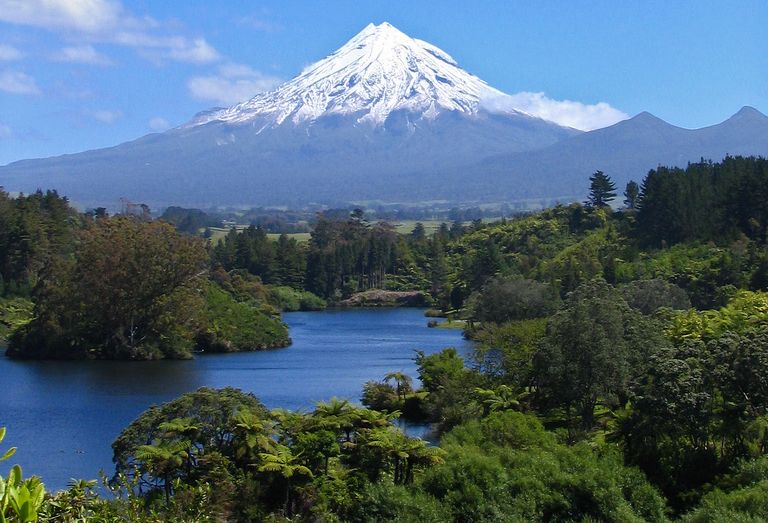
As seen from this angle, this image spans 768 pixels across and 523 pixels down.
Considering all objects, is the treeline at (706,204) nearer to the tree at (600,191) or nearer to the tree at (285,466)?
the tree at (600,191)

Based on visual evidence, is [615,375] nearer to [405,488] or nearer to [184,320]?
[405,488]

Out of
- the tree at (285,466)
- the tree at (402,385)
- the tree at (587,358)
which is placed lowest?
the tree at (402,385)

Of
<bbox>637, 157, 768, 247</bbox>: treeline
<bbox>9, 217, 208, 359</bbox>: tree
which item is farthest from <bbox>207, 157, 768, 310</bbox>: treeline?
<bbox>9, 217, 208, 359</bbox>: tree

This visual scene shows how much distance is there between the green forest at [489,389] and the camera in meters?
19.8

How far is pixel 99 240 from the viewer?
5631 cm

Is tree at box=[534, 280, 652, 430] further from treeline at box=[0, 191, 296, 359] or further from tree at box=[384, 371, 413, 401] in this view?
treeline at box=[0, 191, 296, 359]

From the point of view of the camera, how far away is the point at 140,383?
45406 millimetres

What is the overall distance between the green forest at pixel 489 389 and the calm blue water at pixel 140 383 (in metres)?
3.19

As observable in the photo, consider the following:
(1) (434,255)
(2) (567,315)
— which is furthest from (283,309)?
(2) (567,315)

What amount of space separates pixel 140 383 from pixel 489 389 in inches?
687

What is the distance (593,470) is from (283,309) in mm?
72681

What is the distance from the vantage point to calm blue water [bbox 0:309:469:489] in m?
30.6

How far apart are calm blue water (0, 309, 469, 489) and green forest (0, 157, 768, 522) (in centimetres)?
319

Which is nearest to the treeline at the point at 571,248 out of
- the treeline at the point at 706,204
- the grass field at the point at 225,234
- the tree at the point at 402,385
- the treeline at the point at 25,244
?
the treeline at the point at 706,204
